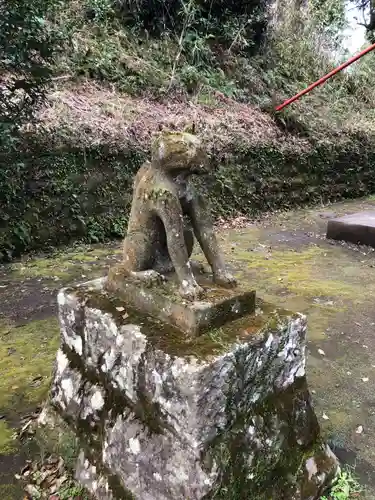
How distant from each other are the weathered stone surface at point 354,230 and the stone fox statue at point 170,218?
475 cm

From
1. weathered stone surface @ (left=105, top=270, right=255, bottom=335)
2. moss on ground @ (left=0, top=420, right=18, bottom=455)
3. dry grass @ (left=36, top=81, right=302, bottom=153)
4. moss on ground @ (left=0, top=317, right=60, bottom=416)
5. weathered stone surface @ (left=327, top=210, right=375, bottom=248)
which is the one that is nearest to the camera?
weathered stone surface @ (left=105, top=270, right=255, bottom=335)

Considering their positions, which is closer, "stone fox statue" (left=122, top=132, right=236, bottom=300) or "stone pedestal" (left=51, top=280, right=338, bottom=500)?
"stone pedestal" (left=51, top=280, right=338, bottom=500)

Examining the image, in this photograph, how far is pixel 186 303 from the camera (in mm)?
1933

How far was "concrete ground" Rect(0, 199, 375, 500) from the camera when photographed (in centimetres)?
262

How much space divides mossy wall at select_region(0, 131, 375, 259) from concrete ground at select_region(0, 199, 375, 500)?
34 cm

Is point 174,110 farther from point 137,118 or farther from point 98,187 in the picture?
point 98,187

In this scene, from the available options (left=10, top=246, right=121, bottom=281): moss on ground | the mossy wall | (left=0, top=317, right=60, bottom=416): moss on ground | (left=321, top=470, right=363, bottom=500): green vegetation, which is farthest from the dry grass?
(left=321, top=470, right=363, bottom=500): green vegetation

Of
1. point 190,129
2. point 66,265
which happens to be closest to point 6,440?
point 190,129

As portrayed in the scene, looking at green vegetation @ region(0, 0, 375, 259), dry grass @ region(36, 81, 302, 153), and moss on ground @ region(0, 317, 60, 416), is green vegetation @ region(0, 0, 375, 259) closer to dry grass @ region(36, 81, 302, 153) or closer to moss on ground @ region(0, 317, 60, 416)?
dry grass @ region(36, 81, 302, 153)

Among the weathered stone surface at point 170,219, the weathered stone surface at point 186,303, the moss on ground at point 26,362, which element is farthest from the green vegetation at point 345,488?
the moss on ground at point 26,362

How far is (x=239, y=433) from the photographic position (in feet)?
6.26

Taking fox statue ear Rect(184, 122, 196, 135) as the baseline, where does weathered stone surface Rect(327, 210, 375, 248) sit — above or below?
below

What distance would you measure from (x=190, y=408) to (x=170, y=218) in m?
0.81

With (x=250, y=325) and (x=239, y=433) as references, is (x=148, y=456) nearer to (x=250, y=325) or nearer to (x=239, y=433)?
(x=239, y=433)
